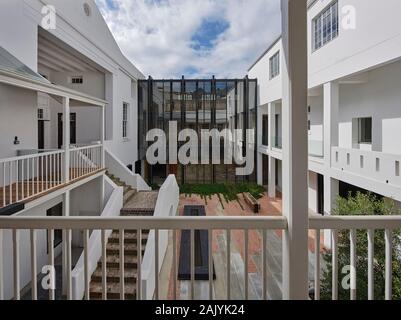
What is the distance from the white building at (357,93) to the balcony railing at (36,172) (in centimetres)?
420

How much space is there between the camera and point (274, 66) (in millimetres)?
11188

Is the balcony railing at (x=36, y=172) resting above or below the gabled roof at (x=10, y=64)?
below

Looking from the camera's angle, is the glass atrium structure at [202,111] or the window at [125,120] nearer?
the window at [125,120]

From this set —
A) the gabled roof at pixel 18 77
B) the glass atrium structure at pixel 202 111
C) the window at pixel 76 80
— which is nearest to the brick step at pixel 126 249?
the gabled roof at pixel 18 77

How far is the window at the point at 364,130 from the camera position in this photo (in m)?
7.24

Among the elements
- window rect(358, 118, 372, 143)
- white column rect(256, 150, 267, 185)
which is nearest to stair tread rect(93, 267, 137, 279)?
window rect(358, 118, 372, 143)

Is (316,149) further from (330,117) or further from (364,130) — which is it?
(330,117)

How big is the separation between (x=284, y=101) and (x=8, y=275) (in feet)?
15.9

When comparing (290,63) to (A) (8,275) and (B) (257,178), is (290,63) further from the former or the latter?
(B) (257,178)

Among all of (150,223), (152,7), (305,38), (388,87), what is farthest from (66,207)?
(388,87)

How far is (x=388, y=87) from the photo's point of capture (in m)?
6.30

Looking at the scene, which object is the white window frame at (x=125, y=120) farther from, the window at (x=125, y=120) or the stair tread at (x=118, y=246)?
the stair tread at (x=118, y=246)
